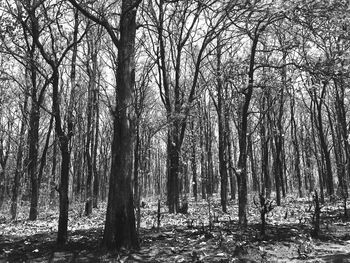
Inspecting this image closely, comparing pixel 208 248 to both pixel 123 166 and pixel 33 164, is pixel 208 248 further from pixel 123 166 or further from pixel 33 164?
pixel 33 164

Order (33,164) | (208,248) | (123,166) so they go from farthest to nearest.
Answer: (33,164) < (123,166) < (208,248)

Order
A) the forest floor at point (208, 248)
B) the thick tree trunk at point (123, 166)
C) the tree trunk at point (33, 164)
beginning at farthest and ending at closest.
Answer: the tree trunk at point (33, 164)
the thick tree trunk at point (123, 166)
the forest floor at point (208, 248)

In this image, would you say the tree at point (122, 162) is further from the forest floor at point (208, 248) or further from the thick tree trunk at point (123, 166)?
the forest floor at point (208, 248)

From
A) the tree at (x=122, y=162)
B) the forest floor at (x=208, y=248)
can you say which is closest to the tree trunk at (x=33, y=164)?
the forest floor at (x=208, y=248)

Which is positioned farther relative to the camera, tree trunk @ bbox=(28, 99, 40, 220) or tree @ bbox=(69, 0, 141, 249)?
tree trunk @ bbox=(28, 99, 40, 220)

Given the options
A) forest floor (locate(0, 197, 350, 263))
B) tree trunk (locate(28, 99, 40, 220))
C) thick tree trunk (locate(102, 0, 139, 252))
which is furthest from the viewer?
tree trunk (locate(28, 99, 40, 220))

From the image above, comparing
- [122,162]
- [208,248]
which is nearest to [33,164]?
[122,162]

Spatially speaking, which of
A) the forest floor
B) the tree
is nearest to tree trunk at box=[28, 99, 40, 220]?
the forest floor

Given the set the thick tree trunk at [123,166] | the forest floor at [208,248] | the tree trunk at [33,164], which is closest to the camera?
the forest floor at [208,248]

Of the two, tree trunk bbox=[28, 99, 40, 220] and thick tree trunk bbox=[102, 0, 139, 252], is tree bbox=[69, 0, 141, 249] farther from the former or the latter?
tree trunk bbox=[28, 99, 40, 220]

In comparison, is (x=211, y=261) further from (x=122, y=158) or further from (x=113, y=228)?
(x=122, y=158)

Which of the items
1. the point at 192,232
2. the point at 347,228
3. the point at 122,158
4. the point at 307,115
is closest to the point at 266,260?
the point at 192,232

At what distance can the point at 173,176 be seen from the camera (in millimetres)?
14945

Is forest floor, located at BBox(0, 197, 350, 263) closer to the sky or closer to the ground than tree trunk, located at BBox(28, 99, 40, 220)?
closer to the ground
